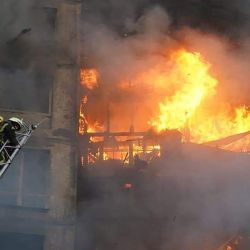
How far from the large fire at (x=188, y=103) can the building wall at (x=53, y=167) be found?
2564mm

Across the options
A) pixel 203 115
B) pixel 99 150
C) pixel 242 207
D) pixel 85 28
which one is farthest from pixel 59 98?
pixel 203 115

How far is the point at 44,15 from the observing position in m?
10.0

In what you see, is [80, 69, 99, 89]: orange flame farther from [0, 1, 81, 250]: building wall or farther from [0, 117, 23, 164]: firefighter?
[0, 117, 23, 164]: firefighter

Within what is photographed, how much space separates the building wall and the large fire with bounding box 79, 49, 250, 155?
2564mm

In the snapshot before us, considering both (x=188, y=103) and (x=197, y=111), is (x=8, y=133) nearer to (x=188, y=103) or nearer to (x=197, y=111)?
(x=188, y=103)

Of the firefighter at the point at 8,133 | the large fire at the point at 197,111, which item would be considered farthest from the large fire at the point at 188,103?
the firefighter at the point at 8,133

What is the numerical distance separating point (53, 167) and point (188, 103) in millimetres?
5904

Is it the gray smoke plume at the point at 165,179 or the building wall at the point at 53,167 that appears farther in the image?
the gray smoke plume at the point at 165,179

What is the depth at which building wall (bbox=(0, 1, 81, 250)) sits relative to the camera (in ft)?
30.5

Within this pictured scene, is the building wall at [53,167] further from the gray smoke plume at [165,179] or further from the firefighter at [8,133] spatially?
the firefighter at [8,133]

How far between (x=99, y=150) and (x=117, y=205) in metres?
3.15

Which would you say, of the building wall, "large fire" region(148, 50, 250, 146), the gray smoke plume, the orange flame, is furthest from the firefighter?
"large fire" region(148, 50, 250, 146)

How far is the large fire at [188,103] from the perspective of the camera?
1262 cm

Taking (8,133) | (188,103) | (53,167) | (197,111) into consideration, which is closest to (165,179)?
(53,167)
